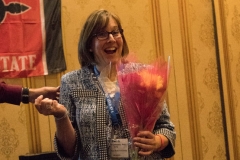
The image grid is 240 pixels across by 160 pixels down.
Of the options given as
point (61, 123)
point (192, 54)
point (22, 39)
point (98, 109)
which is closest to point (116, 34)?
point (98, 109)

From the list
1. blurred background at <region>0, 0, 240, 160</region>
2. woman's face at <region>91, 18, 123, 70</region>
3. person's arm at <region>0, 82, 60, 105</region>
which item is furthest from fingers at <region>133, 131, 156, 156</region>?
blurred background at <region>0, 0, 240, 160</region>

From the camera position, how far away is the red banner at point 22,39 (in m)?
2.52

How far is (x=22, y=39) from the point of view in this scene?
2.56 meters

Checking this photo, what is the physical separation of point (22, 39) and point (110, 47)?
45.2 inches

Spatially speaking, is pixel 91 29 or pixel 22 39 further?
pixel 22 39

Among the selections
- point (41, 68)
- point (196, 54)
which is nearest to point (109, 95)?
point (41, 68)

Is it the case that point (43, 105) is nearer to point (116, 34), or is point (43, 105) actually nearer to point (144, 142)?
point (144, 142)

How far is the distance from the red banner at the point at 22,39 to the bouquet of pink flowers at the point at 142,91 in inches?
54.3

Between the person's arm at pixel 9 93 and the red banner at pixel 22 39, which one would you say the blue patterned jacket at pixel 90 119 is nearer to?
the person's arm at pixel 9 93

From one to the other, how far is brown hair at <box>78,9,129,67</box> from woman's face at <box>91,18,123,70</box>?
2 cm

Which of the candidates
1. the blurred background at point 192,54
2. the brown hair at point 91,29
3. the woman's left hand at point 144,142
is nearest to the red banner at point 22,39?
the blurred background at point 192,54

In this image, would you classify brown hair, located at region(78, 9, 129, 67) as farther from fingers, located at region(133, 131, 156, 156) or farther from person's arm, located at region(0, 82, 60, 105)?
fingers, located at region(133, 131, 156, 156)

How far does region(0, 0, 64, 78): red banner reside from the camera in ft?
8.28

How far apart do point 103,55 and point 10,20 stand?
1175 millimetres
